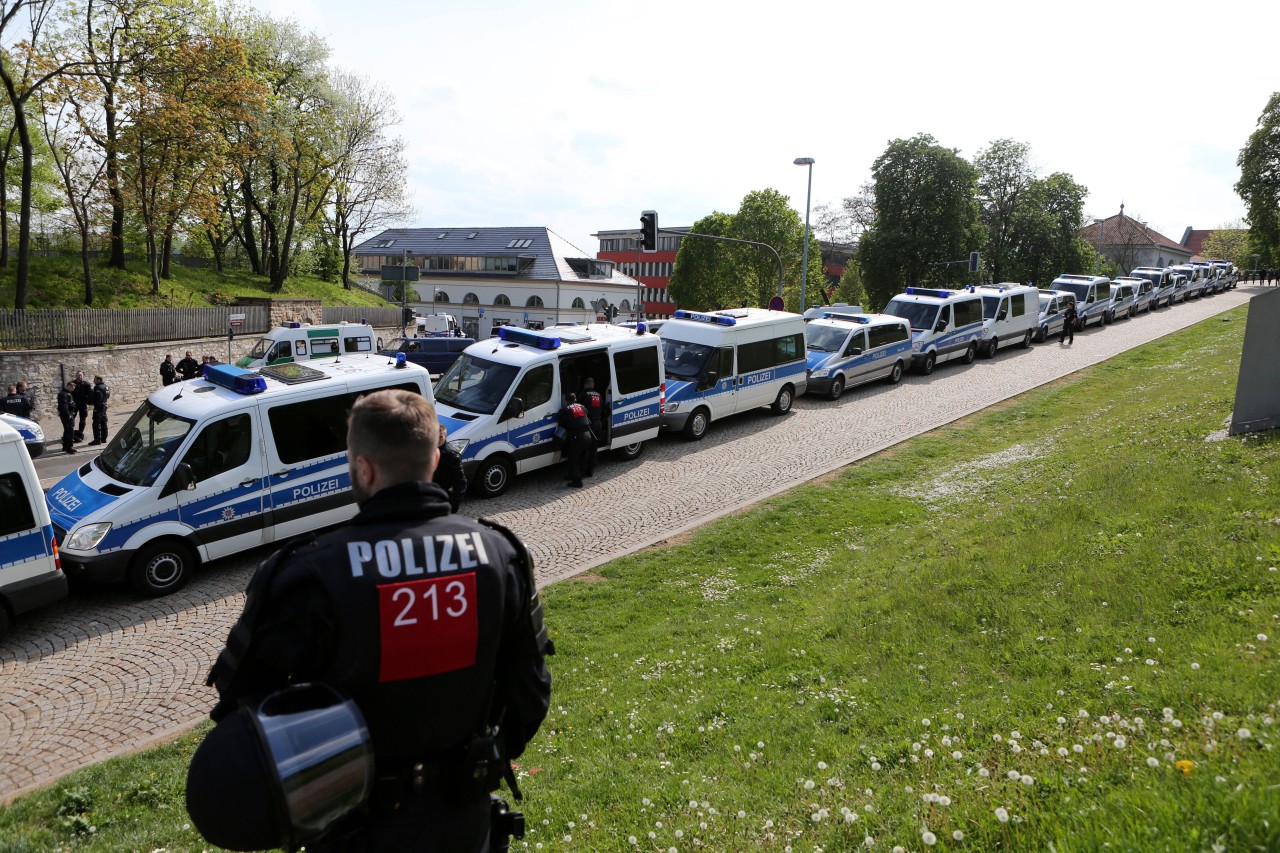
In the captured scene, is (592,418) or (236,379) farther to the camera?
(592,418)

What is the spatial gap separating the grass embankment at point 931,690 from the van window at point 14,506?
3434mm

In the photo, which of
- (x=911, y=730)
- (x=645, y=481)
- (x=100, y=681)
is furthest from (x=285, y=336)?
(x=911, y=730)

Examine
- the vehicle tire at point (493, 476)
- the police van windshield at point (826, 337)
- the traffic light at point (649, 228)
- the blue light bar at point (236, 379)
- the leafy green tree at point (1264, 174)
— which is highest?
the leafy green tree at point (1264, 174)

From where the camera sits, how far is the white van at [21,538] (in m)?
7.92

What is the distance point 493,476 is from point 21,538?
6.27 metres

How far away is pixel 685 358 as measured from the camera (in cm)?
1747

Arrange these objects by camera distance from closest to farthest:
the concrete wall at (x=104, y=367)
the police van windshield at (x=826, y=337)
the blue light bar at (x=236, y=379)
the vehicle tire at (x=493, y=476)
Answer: the blue light bar at (x=236, y=379), the vehicle tire at (x=493, y=476), the concrete wall at (x=104, y=367), the police van windshield at (x=826, y=337)

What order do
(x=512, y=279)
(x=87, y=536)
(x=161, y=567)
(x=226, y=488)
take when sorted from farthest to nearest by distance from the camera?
(x=512, y=279), (x=226, y=488), (x=161, y=567), (x=87, y=536)

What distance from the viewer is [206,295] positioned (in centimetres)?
3328

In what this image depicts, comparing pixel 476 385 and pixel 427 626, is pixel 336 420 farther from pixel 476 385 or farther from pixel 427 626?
pixel 427 626

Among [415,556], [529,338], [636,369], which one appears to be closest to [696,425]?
[636,369]

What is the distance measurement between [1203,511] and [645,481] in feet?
27.6

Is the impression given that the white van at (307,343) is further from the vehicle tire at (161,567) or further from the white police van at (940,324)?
the white police van at (940,324)

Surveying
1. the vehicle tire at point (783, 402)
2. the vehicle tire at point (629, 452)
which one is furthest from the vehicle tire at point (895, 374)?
the vehicle tire at point (629, 452)
